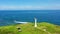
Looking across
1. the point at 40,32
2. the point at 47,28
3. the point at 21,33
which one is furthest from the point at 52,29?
the point at 21,33

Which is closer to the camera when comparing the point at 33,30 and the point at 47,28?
the point at 33,30

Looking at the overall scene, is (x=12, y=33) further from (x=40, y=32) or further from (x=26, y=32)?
(x=40, y=32)

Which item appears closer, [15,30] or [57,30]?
[15,30]

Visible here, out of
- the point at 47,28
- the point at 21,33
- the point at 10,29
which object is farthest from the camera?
the point at 47,28

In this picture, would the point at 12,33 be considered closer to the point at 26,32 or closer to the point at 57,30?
the point at 26,32

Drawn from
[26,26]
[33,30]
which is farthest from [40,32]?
[26,26]

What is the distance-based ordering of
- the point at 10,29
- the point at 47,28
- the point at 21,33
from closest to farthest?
the point at 21,33 → the point at 10,29 → the point at 47,28

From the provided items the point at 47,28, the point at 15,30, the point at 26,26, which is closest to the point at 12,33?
the point at 15,30

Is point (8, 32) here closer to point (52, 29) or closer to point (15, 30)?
point (15, 30)
